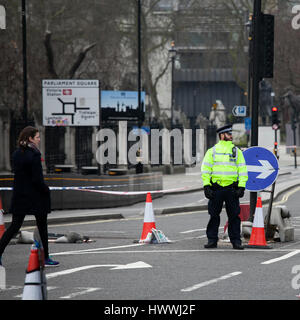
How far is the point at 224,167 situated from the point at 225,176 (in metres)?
0.13

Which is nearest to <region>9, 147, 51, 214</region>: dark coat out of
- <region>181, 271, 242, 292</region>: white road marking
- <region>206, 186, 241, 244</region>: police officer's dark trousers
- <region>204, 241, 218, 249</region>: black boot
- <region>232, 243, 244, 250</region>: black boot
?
<region>181, 271, 242, 292</region>: white road marking

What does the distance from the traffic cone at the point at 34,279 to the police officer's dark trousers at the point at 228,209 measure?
6.47m

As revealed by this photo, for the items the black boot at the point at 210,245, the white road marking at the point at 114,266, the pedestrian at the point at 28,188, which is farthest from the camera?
the black boot at the point at 210,245

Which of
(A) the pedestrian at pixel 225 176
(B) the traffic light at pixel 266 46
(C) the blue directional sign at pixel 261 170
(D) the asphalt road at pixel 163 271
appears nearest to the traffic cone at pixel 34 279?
(D) the asphalt road at pixel 163 271

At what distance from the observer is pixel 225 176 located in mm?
13234

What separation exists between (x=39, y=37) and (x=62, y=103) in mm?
20037

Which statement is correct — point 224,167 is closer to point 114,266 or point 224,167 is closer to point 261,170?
point 261,170

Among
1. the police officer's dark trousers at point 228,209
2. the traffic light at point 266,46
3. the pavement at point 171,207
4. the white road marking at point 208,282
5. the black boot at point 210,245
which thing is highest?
the traffic light at point 266,46

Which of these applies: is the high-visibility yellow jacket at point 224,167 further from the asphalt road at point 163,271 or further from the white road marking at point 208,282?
the white road marking at point 208,282

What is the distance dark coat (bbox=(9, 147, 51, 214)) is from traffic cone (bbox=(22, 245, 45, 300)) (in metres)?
4.35

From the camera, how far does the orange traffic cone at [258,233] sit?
13.5 m

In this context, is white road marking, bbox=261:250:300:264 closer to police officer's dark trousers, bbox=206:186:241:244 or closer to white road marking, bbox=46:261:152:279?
police officer's dark trousers, bbox=206:186:241:244

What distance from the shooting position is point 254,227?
532 inches
